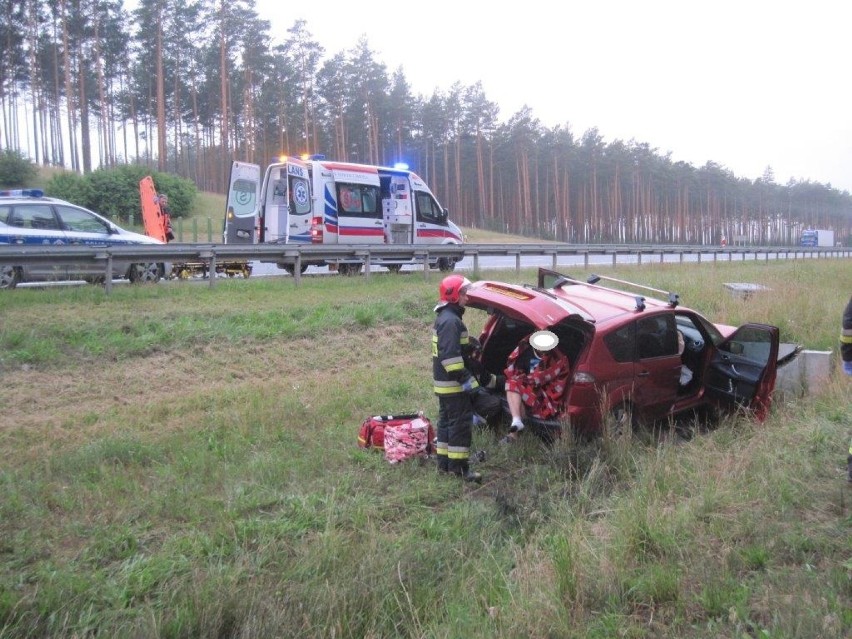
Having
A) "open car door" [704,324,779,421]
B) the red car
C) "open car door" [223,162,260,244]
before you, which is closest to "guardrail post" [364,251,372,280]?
"open car door" [223,162,260,244]

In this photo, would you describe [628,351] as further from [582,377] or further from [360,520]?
[360,520]

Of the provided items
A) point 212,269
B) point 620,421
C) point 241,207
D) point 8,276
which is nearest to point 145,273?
point 212,269

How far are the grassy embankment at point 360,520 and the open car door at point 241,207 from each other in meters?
11.1

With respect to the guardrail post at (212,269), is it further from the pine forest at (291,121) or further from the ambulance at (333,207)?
the pine forest at (291,121)

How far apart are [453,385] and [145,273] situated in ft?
31.2

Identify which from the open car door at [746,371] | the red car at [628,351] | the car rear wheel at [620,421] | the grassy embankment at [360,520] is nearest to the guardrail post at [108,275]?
the grassy embankment at [360,520]

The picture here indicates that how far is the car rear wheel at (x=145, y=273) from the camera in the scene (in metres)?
13.1

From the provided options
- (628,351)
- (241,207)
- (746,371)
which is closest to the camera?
(628,351)

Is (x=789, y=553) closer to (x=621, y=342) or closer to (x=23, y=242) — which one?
(x=621, y=342)

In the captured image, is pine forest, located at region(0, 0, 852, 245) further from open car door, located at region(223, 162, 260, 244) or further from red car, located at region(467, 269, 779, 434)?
red car, located at region(467, 269, 779, 434)

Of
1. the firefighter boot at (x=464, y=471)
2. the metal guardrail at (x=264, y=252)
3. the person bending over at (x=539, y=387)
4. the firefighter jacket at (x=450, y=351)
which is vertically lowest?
the firefighter boot at (x=464, y=471)

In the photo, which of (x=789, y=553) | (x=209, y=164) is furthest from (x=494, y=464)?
(x=209, y=164)

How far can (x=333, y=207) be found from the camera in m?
18.5

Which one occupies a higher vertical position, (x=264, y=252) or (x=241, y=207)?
(x=241, y=207)
